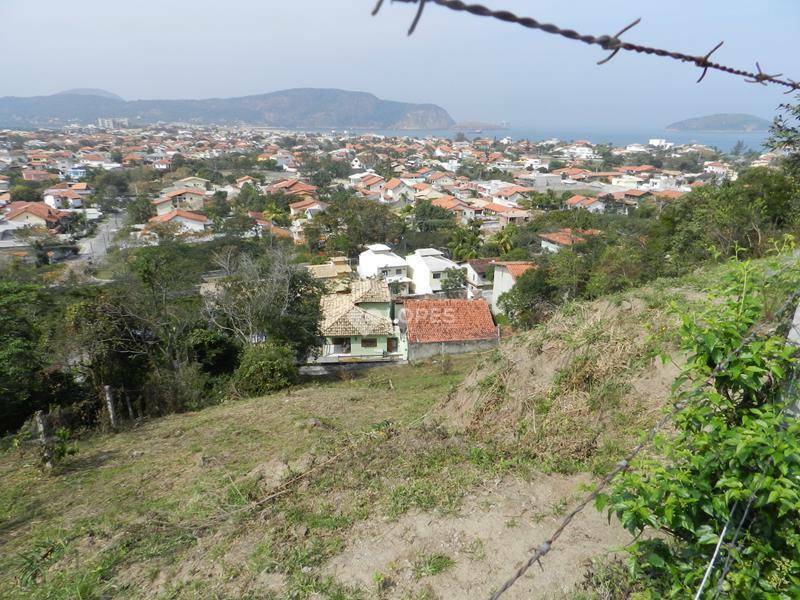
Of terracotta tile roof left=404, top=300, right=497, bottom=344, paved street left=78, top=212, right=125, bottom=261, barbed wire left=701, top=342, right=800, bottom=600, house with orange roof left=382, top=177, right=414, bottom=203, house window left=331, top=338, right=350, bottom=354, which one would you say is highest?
barbed wire left=701, top=342, right=800, bottom=600

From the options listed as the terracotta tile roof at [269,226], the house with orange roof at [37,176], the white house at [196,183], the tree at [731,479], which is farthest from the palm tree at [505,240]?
the house with orange roof at [37,176]

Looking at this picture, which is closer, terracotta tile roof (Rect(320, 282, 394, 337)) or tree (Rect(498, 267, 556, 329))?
tree (Rect(498, 267, 556, 329))

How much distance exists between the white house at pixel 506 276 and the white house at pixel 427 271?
17.3ft

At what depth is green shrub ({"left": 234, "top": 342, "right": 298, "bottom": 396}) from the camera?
11.5m

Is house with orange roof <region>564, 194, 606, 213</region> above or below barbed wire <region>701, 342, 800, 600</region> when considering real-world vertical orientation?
below

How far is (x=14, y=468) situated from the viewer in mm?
7184

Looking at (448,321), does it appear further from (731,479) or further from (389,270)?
(731,479)

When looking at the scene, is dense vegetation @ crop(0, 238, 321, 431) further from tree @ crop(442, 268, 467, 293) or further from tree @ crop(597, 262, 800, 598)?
tree @ crop(442, 268, 467, 293)

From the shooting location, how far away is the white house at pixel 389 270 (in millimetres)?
30562

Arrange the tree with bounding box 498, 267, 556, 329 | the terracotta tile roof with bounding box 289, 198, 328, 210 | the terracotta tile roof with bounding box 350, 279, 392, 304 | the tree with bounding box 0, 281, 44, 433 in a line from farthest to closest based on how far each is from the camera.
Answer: the terracotta tile roof with bounding box 289, 198, 328, 210 < the terracotta tile roof with bounding box 350, 279, 392, 304 < the tree with bounding box 498, 267, 556, 329 < the tree with bounding box 0, 281, 44, 433

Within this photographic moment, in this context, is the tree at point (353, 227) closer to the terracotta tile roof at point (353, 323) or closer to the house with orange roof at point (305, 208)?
the house with orange roof at point (305, 208)

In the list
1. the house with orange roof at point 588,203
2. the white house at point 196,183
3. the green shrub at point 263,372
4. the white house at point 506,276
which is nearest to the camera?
the green shrub at point 263,372

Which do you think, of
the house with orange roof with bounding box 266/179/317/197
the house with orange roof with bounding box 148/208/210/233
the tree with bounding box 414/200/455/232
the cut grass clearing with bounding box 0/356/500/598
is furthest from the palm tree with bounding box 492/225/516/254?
the house with orange roof with bounding box 266/179/317/197

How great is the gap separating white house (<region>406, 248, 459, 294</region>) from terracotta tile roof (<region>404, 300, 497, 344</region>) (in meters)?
9.15
